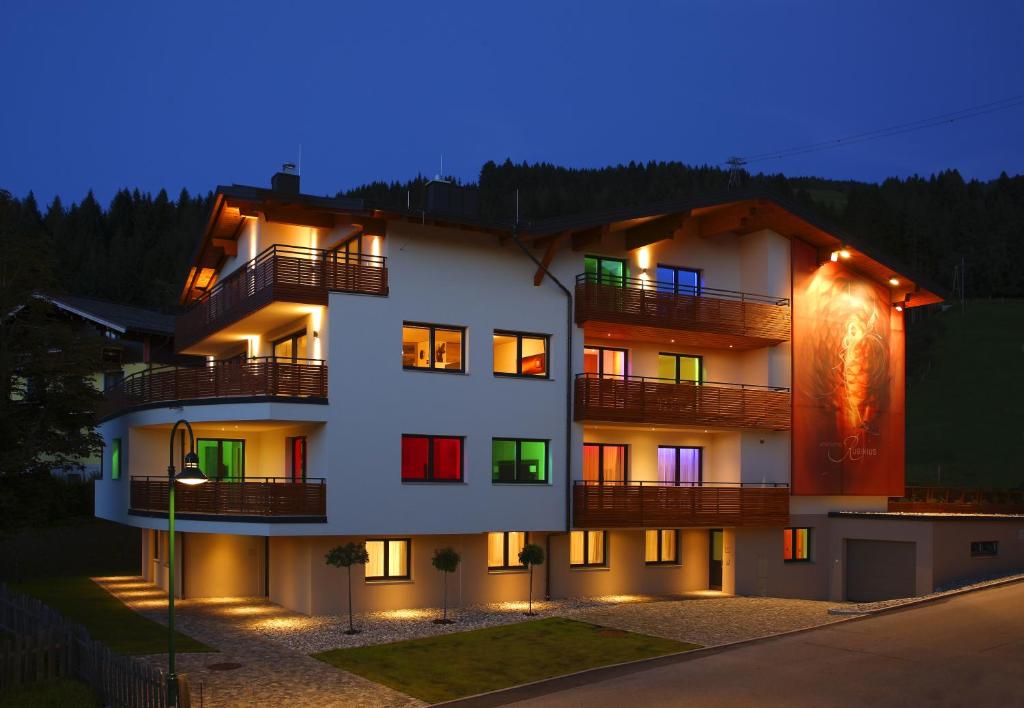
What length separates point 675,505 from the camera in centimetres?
3041

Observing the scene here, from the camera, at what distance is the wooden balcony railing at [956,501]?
38438 mm

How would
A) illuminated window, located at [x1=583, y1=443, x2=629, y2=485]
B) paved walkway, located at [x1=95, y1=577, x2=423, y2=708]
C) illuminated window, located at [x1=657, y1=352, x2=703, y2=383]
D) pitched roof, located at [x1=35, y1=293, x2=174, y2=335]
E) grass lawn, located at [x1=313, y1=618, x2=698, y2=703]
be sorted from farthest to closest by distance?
pitched roof, located at [x1=35, y1=293, x2=174, y2=335]
illuminated window, located at [x1=657, y1=352, x2=703, y2=383]
illuminated window, located at [x1=583, y1=443, x2=629, y2=485]
grass lawn, located at [x1=313, y1=618, x2=698, y2=703]
paved walkway, located at [x1=95, y1=577, x2=423, y2=708]

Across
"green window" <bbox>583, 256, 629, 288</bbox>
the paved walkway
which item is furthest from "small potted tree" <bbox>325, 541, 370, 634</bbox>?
"green window" <bbox>583, 256, 629, 288</bbox>

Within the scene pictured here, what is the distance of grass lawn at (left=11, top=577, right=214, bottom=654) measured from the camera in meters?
22.3

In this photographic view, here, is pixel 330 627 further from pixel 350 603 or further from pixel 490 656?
pixel 490 656

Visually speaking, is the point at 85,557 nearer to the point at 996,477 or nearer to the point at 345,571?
the point at 345,571

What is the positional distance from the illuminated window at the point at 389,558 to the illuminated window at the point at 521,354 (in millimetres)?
5532

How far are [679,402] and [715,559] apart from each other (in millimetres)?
5952

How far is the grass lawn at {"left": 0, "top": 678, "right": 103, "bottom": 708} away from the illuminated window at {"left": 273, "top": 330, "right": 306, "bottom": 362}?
12.1m

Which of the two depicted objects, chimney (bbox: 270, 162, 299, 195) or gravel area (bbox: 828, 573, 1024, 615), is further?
chimney (bbox: 270, 162, 299, 195)

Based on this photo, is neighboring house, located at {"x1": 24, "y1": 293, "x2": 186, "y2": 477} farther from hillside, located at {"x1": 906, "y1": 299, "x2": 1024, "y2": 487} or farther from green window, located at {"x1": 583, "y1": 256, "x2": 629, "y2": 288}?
hillside, located at {"x1": 906, "y1": 299, "x2": 1024, "y2": 487}

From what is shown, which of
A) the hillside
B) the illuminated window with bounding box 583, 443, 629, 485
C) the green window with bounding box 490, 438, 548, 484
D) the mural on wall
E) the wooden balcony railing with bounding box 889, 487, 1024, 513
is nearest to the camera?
the green window with bounding box 490, 438, 548, 484

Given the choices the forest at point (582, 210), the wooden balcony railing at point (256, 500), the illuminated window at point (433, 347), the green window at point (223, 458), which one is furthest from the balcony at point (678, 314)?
the forest at point (582, 210)

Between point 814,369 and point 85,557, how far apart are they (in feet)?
92.8
